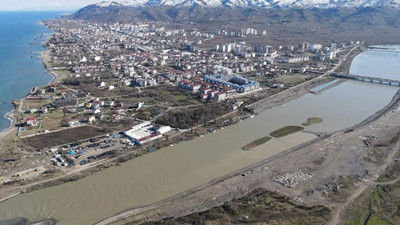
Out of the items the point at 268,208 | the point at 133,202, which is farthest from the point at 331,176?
the point at 133,202

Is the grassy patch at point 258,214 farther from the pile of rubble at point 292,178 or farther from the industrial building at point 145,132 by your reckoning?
the industrial building at point 145,132

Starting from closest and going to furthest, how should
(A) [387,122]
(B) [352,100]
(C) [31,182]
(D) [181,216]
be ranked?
(D) [181,216] < (C) [31,182] < (A) [387,122] < (B) [352,100]

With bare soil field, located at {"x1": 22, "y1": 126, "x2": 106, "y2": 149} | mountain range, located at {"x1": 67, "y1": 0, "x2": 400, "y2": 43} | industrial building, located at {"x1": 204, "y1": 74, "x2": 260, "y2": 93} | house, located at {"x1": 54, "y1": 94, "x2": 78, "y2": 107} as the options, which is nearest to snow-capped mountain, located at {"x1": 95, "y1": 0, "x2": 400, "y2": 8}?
mountain range, located at {"x1": 67, "y1": 0, "x2": 400, "y2": 43}

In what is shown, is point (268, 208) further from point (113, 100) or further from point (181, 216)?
point (113, 100)

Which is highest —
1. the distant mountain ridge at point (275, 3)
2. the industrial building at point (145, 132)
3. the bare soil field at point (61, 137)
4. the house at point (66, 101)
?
the distant mountain ridge at point (275, 3)

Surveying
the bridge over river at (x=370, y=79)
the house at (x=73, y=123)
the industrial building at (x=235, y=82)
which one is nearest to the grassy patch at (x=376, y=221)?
the house at (x=73, y=123)

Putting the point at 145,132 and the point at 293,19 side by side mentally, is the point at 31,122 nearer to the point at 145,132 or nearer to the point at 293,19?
the point at 145,132
